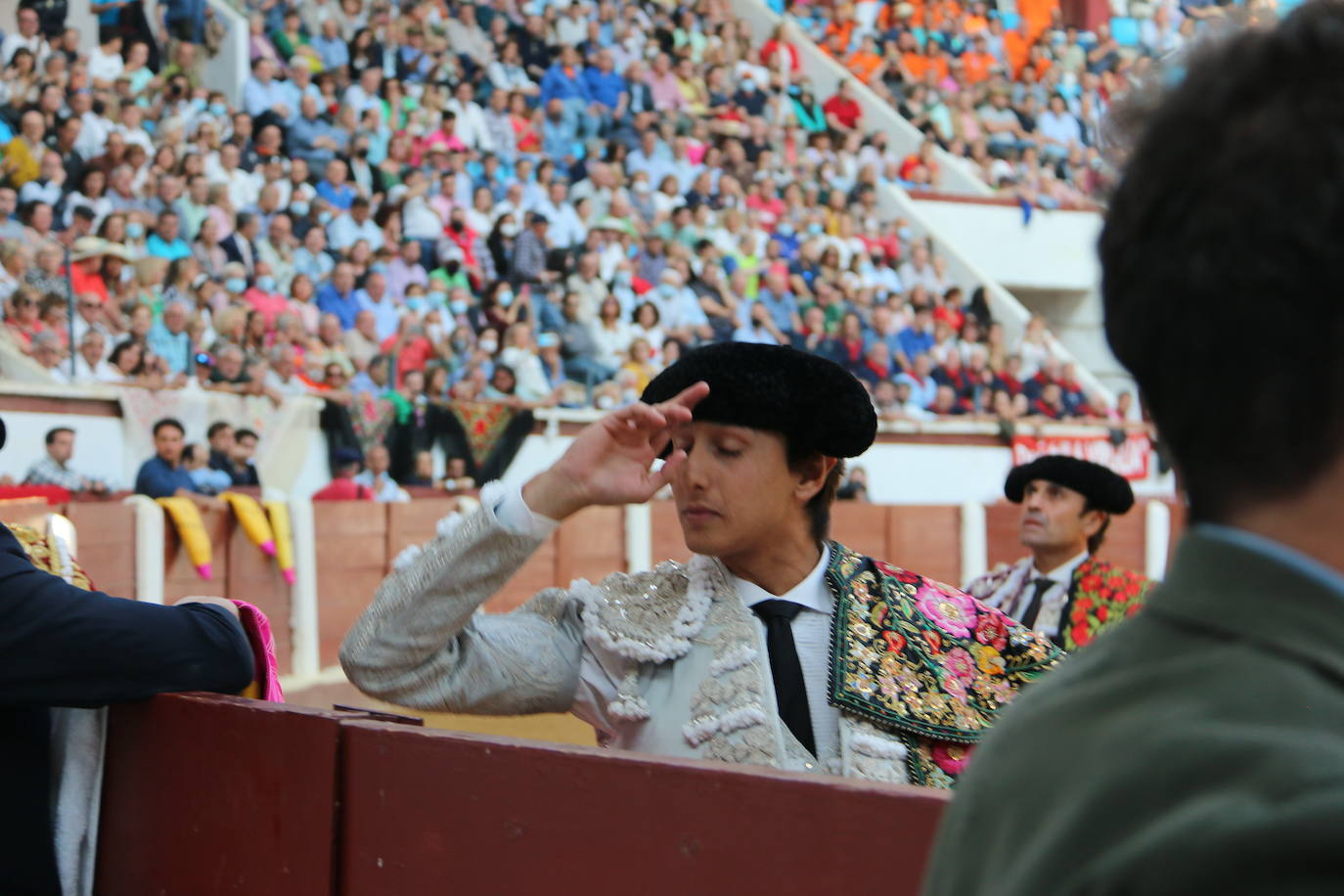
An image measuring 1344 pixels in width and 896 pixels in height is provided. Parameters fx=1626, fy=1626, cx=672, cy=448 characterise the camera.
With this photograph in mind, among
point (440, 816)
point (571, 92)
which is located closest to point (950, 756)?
point (440, 816)

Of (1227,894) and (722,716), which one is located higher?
(1227,894)

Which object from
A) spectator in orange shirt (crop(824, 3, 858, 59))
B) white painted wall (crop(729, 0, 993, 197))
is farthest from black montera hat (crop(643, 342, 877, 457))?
spectator in orange shirt (crop(824, 3, 858, 59))

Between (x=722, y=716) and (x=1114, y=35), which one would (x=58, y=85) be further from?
(x=1114, y=35)

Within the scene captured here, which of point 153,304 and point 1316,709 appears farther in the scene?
→ point 153,304

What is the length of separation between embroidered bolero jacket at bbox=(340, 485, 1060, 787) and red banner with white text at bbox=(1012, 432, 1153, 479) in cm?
1040

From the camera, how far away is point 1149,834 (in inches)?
24.3

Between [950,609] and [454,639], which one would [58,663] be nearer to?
[454,639]

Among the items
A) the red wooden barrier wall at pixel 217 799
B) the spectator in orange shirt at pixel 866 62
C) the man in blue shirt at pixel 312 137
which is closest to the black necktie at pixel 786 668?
the red wooden barrier wall at pixel 217 799

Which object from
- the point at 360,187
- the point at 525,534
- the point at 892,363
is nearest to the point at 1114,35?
the point at 892,363

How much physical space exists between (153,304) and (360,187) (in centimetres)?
256

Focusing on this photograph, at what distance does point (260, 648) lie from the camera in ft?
7.30

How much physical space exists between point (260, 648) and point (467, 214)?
28.1ft

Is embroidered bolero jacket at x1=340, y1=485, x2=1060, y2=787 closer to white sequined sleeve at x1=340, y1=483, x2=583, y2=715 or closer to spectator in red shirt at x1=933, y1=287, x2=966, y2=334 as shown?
white sequined sleeve at x1=340, y1=483, x2=583, y2=715

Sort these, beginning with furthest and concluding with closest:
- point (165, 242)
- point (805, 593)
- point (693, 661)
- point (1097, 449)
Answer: point (1097, 449)
point (165, 242)
point (805, 593)
point (693, 661)
